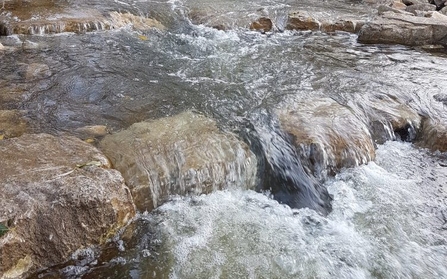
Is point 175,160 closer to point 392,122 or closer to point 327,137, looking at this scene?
point 327,137

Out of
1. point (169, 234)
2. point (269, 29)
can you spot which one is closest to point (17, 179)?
point (169, 234)

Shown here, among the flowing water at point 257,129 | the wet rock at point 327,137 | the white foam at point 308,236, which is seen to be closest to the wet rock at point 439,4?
the flowing water at point 257,129

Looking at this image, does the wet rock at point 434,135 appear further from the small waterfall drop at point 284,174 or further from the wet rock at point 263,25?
the wet rock at point 263,25

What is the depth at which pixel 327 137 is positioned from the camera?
4.41 meters

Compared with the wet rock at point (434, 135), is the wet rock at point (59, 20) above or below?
above

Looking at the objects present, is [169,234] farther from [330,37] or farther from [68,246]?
[330,37]

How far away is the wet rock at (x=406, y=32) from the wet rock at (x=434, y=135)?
3470 mm

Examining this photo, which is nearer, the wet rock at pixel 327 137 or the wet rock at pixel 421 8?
the wet rock at pixel 327 137

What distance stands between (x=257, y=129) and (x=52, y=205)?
2.47m

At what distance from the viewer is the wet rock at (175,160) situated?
144 inches

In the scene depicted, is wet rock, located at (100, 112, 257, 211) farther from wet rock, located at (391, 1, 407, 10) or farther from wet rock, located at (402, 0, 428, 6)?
wet rock, located at (402, 0, 428, 6)

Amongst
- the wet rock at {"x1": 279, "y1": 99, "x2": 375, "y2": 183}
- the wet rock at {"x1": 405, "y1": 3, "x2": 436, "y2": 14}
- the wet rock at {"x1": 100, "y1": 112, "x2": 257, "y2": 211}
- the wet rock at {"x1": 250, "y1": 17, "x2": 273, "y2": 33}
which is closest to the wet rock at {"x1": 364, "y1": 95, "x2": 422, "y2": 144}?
the wet rock at {"x1": 279, "y1": 99, "x2": 375, "y2": 183}

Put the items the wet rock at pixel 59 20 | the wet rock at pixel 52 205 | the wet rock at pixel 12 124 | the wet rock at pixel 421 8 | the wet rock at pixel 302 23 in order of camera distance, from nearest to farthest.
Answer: the wet rock at pixel 52 205 → the wet rock at pixel 12 124 → the wet rock at pixel 59 20 → the wet rock at pixel 302 23 → the wet rock at pixel 421 8

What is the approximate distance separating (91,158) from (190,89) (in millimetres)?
2303
